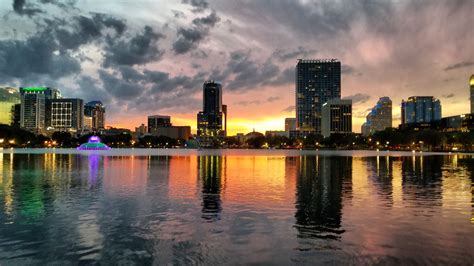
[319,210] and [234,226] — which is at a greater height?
[319,210]

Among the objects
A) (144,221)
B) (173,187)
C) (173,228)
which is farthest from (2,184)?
(173,228)

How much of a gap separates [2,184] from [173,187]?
1673 cm

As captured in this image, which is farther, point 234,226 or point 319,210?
point 319,210

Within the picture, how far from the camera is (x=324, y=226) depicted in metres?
22.9

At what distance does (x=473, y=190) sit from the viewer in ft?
129

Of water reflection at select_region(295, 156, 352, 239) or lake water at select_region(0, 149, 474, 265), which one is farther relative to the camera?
water reflection at select_region(295, 156, 352, 239)

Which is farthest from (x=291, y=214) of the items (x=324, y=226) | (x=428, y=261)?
(x=428, y=261)

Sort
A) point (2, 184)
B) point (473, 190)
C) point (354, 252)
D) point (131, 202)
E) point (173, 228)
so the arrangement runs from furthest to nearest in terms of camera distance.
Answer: point (2, 184)
point (473, 190)
point (131, 202)
point (173, 228)
point (354, 252)

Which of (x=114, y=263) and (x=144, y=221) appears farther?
(x=144, y=221)

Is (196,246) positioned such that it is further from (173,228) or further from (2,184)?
(2,184)

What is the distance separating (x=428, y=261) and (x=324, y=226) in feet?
22.8

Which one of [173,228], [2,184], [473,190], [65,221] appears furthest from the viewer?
[2,184]

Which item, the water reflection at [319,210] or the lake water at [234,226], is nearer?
the lake water at [234,226]

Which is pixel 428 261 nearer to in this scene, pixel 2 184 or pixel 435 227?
pixel 435 227
